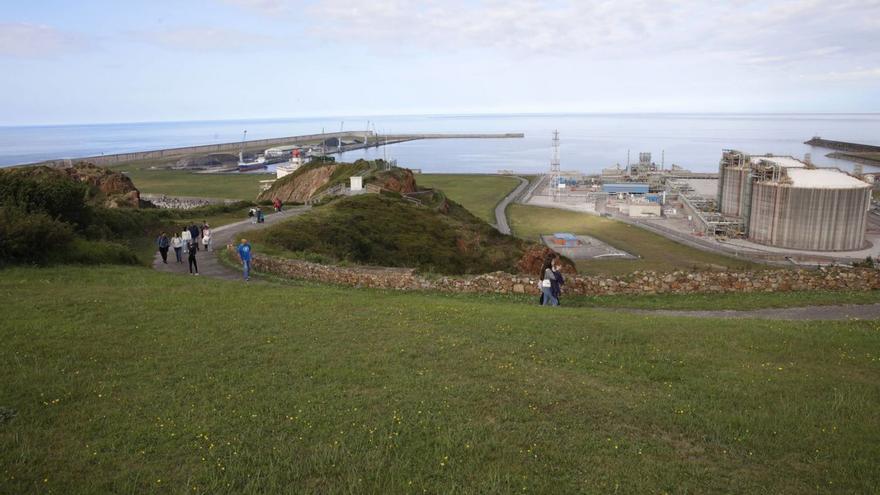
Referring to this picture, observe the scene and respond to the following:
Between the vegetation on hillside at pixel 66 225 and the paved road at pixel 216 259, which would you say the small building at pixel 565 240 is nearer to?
the paved road at pixel 216 259

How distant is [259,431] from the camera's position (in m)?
6.08

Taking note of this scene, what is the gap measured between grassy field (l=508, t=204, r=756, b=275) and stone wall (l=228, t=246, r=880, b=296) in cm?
1166

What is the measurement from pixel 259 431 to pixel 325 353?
8.34ft

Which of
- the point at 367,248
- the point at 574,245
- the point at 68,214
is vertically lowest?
the point at 574,245

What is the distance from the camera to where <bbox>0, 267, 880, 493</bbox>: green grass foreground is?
5.36 metres

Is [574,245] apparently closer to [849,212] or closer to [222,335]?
[849,212]

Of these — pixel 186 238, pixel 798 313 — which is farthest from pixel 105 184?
pixel 798 313

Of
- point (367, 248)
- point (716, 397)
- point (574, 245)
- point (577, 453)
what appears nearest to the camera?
point (577, 453)

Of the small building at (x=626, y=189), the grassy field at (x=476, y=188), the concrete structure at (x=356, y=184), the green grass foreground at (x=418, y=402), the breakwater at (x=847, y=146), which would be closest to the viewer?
the green grass foreground at (x=418, y=402)

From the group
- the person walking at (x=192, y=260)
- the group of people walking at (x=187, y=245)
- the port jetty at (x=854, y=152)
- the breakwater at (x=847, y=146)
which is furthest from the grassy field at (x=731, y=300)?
the breakwater at (x=847, y=146)

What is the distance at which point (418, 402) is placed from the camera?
6875 mm

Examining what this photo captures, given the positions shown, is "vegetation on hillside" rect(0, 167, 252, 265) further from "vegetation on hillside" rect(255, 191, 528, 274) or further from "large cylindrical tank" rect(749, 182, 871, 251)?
"large cylindrical tank" rect(749, 182, 871, 251)

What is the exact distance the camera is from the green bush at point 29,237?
14.2 metres

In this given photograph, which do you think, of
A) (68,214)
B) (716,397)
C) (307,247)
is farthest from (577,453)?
(68,214)
